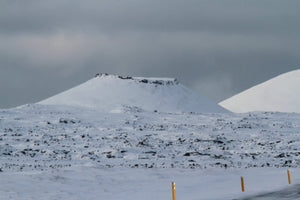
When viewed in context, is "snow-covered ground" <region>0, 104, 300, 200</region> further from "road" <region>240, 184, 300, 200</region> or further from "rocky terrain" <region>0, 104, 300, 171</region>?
"road" <region>240, 184, 300, 200</region>

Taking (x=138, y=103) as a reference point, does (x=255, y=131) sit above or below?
below

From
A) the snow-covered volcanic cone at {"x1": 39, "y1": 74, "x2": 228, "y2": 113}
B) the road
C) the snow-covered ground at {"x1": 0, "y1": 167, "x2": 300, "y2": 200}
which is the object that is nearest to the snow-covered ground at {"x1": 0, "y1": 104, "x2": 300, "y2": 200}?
the snow-covered ground at {"x1": 0, "y1": 167, "x2": 300, "y2": 200}

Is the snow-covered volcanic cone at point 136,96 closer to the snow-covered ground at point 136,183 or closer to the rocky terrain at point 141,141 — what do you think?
the rocky terrain at point 141,141

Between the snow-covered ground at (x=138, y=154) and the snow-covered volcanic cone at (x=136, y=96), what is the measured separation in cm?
1933

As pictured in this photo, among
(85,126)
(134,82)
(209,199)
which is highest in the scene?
(134,82)

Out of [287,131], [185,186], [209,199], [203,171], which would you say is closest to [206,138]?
[287,131]

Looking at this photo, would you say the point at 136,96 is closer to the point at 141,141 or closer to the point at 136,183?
the point at 141,141

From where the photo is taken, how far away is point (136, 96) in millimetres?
119625

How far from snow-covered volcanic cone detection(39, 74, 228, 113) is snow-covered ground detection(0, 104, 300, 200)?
63.4 feet

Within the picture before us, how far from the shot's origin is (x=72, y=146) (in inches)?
2128

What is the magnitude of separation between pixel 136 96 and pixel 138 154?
69116 mm

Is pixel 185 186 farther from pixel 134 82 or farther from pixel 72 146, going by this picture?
pixel 134 82

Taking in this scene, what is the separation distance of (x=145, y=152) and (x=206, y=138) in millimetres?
13134

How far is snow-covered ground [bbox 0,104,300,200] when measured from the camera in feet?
93.4
